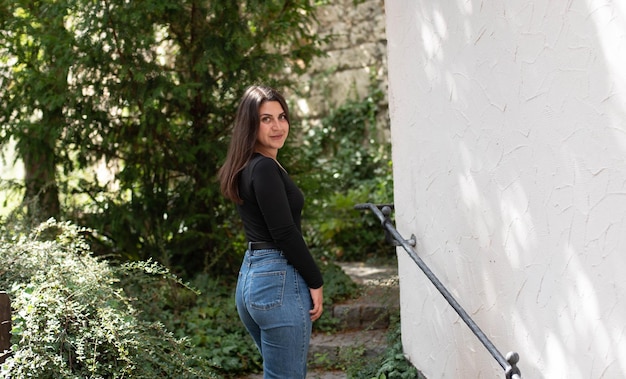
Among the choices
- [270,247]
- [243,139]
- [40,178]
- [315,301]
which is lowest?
[315,301]

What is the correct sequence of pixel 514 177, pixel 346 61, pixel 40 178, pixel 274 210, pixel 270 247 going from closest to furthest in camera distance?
pixel 514 177 < pixel 274 210 < pixel 270 247 < pixel 40 178 < pixel 346 61

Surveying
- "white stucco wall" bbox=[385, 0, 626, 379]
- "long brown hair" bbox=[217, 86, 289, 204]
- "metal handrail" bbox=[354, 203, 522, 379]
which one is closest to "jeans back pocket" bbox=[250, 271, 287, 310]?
"long brown hair" bbox=[217, 86, 289, 204]

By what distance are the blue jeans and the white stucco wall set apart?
2.46 feet

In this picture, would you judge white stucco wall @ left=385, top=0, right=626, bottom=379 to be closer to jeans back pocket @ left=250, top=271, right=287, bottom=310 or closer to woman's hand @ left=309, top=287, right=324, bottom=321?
woman's hand @ left=309, top=287, right=324, bottom=321

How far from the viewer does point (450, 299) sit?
3.12m

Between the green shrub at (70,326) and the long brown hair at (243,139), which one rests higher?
the long brown hair at (243,139)

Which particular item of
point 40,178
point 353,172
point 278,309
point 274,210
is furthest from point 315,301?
point 353,172

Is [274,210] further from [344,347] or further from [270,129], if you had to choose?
[344,347]

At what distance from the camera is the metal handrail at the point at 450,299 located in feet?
8.56

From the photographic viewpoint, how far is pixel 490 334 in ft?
10.4

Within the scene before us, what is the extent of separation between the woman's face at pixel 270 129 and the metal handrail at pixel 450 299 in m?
0.75

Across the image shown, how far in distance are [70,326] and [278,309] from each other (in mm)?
1278

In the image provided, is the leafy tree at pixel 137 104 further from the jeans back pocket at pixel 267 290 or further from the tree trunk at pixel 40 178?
the jeans back pocket at pixel 267 290

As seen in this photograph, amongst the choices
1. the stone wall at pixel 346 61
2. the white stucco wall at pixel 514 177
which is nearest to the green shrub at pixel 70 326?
the white stucco wall at pixel 514 177
